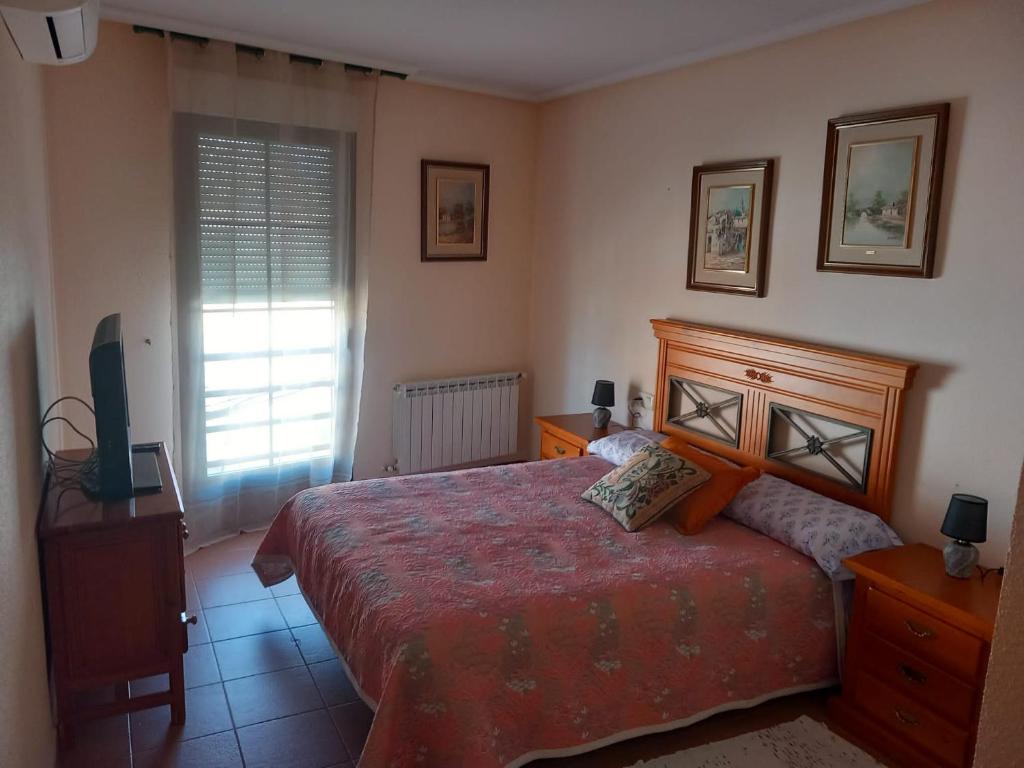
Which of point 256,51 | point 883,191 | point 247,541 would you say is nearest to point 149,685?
point 247,541

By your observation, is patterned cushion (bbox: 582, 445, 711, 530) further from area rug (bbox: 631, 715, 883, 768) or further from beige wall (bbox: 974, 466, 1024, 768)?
beige wall (bbox: 974, 466, 1024, 768)

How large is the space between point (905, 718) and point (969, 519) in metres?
0.70

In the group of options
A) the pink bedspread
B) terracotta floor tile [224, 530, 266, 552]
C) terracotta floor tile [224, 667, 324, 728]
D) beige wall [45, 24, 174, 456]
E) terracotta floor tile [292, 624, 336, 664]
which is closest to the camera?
the pink bedspread

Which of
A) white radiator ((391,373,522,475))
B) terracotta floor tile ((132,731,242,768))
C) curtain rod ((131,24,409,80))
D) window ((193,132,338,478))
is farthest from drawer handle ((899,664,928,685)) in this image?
curtain rod ((131,24,409,80))

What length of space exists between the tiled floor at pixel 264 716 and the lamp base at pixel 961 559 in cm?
72

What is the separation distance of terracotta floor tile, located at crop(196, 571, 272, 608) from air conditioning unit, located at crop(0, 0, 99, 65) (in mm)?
2337

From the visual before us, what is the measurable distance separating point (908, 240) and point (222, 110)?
3.21m

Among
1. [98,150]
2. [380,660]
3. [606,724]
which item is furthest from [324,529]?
[98,150]

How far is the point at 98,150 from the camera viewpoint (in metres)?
3.69

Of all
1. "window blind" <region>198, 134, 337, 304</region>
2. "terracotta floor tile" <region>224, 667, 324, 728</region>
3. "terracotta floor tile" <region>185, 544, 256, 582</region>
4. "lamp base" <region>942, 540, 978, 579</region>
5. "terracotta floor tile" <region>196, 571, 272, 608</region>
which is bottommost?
"terracotta floor tile" <region>224, 667, 324, 728</region>

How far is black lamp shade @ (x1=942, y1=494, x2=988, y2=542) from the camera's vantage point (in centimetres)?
248

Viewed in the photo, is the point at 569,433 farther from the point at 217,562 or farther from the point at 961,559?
the point at 961,559

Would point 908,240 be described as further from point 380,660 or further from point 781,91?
point 380,660

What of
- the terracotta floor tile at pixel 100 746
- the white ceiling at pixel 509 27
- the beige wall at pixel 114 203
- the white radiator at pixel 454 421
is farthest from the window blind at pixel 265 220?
the terracotta floor tile at pixel 100 746
